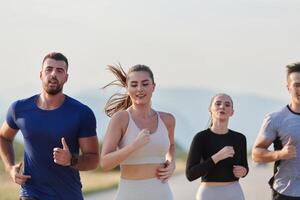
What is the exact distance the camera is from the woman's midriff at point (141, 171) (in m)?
4.93

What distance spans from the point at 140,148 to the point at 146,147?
2.4 inches

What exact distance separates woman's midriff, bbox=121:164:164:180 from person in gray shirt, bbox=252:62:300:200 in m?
1.02

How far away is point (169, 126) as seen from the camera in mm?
5180

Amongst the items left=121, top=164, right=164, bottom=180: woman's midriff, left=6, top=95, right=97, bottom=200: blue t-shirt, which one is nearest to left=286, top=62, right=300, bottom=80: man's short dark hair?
left=121, top=164, right=164, bottom=180: woman's midriff

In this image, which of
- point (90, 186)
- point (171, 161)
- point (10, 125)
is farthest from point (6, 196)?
point (171, 161)

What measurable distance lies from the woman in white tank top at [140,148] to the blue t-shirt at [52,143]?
34 centimetres

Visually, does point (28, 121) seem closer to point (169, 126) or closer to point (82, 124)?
point (82, 124)

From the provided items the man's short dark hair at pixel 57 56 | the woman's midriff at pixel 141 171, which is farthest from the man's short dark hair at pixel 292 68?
the man's short dark hair at pixel 57 56

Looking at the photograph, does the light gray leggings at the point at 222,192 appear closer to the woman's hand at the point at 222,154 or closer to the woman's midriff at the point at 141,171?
the woman's hand at the point at 222,154

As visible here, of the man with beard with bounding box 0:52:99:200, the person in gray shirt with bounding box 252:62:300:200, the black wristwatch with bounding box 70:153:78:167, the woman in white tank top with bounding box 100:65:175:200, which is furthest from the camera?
the person in gray shirt with bounding box 252:62:300:200

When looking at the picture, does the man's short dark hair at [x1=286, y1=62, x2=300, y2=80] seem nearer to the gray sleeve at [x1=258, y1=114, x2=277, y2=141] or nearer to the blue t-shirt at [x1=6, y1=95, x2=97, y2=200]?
the gray sleeve at [x1=258, y1=114, x2=277, y2=141]

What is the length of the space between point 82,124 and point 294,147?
1.53 metres

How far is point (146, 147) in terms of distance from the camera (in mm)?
4887

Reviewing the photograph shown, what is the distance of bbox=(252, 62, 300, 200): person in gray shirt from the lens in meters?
5.49
